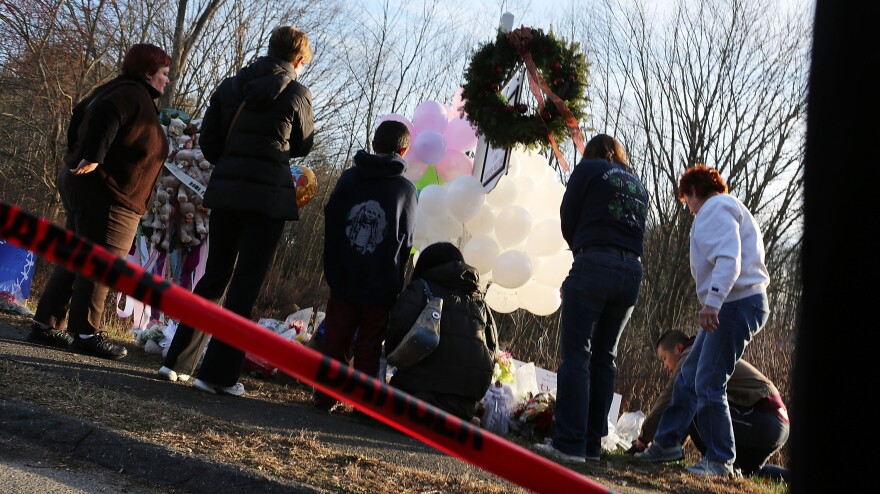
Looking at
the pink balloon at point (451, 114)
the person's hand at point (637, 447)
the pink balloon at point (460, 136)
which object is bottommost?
the person's hand at point (637, 447)

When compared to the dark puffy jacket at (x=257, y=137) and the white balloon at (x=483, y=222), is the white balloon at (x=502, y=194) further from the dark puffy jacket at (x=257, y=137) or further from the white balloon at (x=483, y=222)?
the dark puffy jacket at (x=257, y=137)

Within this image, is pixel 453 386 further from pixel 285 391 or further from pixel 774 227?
pixel 774 227

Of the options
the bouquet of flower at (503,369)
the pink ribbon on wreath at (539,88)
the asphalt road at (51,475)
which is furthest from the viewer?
the pink ribbon on wreath at (539,88)

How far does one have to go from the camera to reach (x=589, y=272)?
488 centimetres

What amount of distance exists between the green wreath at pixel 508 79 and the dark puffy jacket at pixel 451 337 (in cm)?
140

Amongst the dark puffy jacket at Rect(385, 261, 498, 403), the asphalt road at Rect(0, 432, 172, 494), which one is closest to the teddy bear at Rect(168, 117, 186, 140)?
the dark puffy jacket at Rect(385, 261, 498, 403)

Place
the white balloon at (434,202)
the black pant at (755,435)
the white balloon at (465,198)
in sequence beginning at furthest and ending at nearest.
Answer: the white balloon at (434,202), the white balloon at (465,198), the black pant at (755,435)

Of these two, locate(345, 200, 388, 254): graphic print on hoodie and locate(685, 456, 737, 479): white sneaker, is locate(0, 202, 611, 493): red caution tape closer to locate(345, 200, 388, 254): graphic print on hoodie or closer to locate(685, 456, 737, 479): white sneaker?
locate(345, 200, 388, 254): graphic print on hoodie

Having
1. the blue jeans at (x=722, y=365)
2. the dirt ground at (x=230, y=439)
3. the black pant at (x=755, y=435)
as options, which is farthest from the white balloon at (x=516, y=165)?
the dirt ground at (x=230, y=439)

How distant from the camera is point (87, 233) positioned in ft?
17.1

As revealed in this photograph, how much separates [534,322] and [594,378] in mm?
10675

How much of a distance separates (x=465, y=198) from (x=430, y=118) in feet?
4.02

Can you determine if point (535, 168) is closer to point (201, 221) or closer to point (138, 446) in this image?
point (201, 221)

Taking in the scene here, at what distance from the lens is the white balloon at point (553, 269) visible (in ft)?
23.2
